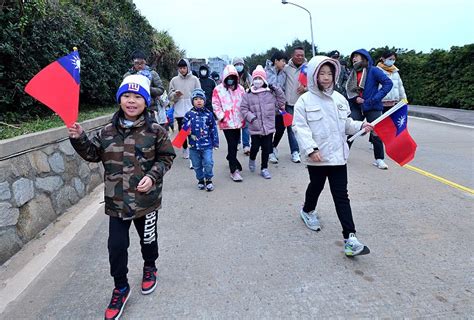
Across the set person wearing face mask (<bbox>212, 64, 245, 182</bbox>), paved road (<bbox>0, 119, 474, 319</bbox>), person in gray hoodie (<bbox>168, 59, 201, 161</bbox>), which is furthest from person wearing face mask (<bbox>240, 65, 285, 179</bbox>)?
person in gray hoodie (<bbox>168, 59, 201, 161</bbox>)

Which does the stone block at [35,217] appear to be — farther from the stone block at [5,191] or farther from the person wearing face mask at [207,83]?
the person wearing face mask at [207,83]

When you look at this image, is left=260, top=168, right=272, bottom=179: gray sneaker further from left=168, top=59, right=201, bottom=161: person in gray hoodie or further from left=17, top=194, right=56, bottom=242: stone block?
left=17, top=194, right=56, bottom=242: stone block

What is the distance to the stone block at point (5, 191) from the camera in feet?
10.6

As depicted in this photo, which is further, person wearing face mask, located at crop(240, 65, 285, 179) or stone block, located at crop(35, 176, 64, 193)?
person wearing face mask, located at crop(240, 65, 285, 179)

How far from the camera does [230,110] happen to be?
18.9ft

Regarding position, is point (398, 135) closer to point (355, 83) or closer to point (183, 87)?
point (355, 83)

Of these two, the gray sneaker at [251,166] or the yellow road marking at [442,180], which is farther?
the gray sneaker at [251,166]

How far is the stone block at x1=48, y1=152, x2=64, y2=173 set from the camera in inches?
168

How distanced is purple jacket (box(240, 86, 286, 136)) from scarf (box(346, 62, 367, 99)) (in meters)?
A: 1.37

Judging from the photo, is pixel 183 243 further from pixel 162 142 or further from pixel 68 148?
pixel 68 148

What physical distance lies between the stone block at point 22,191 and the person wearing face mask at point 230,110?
2850 millimetres

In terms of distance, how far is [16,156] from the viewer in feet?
11.8

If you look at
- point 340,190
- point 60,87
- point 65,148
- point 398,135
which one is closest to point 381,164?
point 398,135

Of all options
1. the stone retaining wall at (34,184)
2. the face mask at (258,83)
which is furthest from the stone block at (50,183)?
the face mask at (258,83)
